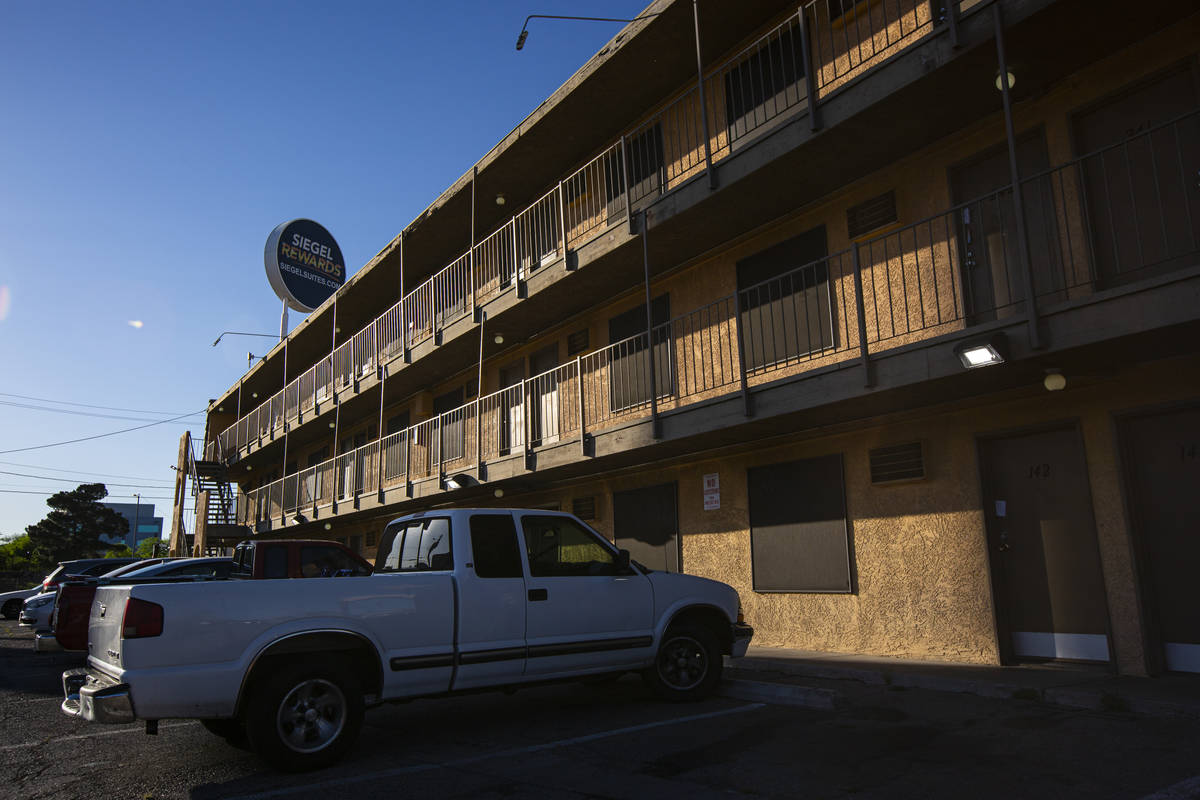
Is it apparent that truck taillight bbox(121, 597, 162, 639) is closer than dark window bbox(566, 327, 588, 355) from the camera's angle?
Yes

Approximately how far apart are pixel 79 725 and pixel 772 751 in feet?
19.9

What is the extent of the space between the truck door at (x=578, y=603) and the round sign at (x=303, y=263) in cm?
2627

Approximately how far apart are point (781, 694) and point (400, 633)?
3519 millimetres

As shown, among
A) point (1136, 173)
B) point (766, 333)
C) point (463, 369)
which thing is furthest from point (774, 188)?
point (463, 369)

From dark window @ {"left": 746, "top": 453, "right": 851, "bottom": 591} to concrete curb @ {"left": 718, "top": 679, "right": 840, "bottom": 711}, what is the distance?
284 centimetres

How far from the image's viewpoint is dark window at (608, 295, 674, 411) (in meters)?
12.5

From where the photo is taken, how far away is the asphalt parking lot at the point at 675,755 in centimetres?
459

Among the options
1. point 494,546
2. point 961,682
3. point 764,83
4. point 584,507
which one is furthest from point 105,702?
point 764,83

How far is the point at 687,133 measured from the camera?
12648 mm

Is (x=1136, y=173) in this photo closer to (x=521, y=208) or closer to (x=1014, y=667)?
(x=1014, y=667)

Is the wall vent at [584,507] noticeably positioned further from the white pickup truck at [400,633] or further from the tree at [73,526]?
the tree at [73,526]

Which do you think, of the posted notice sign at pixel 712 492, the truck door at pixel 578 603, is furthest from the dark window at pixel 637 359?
the truck door at pixel 578 603

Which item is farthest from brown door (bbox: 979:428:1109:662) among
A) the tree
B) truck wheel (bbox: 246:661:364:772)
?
the tree

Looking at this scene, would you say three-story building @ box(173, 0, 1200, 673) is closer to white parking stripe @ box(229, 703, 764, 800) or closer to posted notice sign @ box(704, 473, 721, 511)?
posted notice sign @ box(704, 473, 721, 511)
